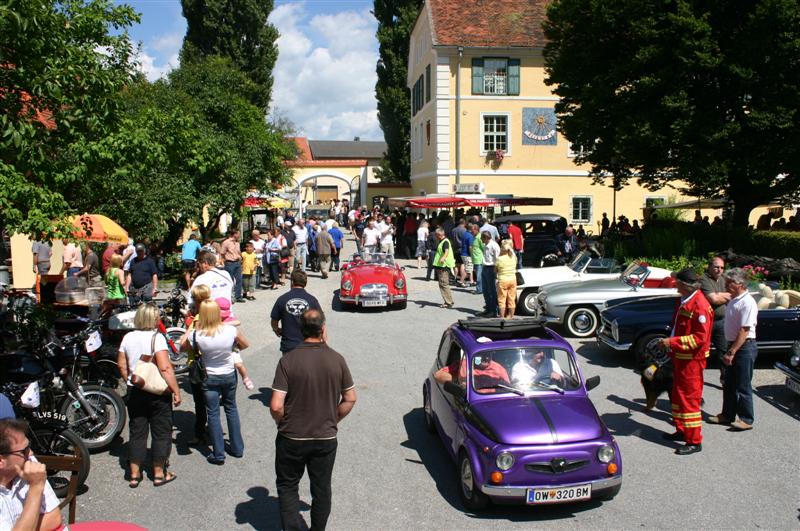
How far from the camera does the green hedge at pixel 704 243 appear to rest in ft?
56.6

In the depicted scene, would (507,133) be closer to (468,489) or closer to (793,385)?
(793,385)

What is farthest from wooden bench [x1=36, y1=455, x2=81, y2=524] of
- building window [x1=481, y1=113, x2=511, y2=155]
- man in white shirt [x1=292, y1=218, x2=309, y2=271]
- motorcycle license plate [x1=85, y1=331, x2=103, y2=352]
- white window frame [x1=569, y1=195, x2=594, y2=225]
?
white window frame [x1=569, y1=195, x2=594, y2=225]

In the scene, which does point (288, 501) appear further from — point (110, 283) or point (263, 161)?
point (263, 161)

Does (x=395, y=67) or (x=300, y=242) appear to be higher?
(x=395, y=67)

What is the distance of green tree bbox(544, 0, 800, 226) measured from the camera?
56.6 feet

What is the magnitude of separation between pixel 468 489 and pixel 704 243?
16.1 metres

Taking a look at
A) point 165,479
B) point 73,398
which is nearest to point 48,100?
point 73,398

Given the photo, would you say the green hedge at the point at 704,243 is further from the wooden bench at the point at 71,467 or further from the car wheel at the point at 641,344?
the wooden bench at the point at 71,467

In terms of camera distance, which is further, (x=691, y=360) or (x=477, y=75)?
(x=477, y=75)

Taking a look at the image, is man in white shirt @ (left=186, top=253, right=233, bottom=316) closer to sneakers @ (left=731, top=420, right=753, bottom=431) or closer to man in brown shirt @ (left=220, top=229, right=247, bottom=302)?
man in brown shirt @ (left=220, top=229, right=247, bottom=302)

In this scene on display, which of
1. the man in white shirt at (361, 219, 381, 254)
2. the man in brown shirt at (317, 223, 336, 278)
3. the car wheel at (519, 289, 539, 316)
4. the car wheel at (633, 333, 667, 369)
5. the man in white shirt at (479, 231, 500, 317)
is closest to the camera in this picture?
the car wheel at (633, 333, 667, 369)

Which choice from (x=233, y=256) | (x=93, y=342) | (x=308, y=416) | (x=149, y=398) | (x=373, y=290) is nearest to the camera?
(x=308, y=416)

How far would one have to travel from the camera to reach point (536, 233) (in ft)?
74.5

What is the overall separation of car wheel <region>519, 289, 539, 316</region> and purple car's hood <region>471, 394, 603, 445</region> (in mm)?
8454
